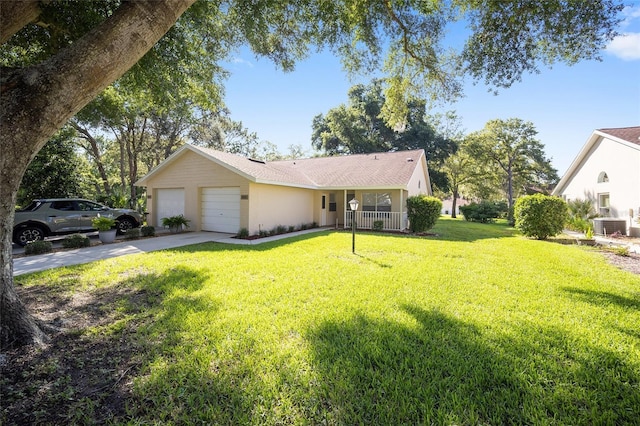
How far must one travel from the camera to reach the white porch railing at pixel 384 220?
14409 millimetres

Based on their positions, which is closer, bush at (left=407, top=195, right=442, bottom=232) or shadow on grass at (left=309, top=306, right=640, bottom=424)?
shadow on grass at (left=309, top=306, right=640, bottom=424)

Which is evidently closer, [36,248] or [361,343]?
[361,343]

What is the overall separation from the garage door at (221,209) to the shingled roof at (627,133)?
18.5 m

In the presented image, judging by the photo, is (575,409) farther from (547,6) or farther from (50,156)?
(50,156)

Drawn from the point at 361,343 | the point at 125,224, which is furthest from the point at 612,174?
the point at 125,224

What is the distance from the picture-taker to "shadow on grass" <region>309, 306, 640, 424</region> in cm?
208

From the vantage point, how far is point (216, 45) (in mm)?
7566

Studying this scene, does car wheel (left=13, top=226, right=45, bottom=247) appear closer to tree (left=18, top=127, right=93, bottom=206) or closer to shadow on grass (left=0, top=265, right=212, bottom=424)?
tree (left=18, top=127, right=93, bottom=206)

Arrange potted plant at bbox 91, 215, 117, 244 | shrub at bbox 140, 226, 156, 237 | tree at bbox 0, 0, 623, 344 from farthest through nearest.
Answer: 1. shrub at bbox 140, 226, 156, 237
2. potted plant at bbox 91, 215, 117, 244
3. tree at bbox 0, 0, 623, 344

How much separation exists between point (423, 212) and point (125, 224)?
13.7 meters

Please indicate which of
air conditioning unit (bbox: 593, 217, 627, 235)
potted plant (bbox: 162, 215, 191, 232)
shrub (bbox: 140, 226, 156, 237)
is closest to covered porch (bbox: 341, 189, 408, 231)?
potted plant (bbox: 162, 215, 191, 232)

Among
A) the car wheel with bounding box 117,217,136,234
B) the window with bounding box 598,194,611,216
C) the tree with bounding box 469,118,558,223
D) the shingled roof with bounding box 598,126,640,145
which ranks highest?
the tree with bounding box 469,118,558,223

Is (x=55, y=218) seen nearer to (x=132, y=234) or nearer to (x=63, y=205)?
(x=63, y=205)

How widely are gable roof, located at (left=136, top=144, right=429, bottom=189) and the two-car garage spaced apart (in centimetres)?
127
